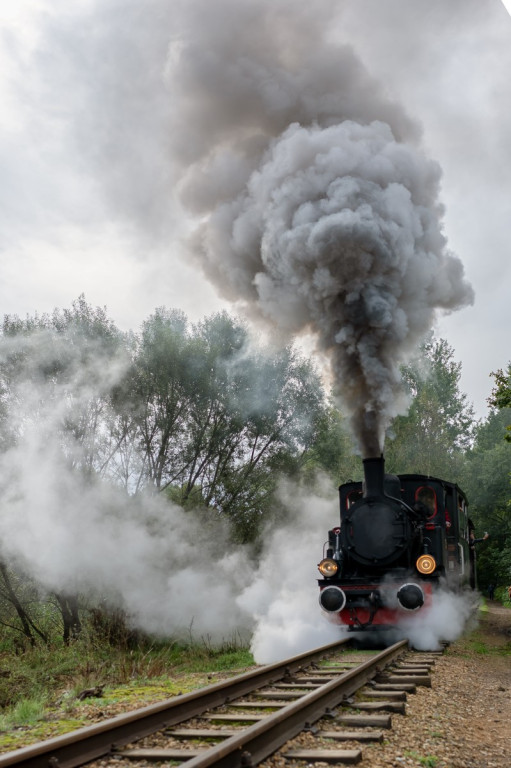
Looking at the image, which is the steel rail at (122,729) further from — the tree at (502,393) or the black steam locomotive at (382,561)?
the tree at (502,393)

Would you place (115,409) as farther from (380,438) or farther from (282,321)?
(380,438)

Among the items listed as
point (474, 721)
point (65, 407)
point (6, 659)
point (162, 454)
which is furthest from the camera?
point (162, 454)

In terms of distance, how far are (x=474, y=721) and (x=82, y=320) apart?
12463mm

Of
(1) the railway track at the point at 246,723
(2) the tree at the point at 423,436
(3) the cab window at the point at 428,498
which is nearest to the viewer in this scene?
(1) the railway track at the point at 246,723

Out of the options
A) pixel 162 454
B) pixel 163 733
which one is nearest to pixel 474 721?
pixel 163 733

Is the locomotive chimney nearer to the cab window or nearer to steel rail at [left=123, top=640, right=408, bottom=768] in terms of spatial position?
the cab window

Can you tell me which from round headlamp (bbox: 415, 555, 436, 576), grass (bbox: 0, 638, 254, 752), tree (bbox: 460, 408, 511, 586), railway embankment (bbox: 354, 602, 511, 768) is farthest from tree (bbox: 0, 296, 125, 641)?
tree (bbox: 460, 408, 511, 586)

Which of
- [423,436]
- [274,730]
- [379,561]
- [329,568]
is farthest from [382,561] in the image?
[423,436]

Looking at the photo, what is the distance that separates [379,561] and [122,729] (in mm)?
5623

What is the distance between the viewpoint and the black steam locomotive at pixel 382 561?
8.49m

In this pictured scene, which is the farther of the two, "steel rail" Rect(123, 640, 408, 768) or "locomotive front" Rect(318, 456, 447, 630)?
"locomotive front" Rect(318, 456, 447, 630)

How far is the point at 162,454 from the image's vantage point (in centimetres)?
1489

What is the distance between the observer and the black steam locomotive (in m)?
8.49

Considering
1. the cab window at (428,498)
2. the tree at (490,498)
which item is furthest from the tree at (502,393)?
the tree at (490,498)
